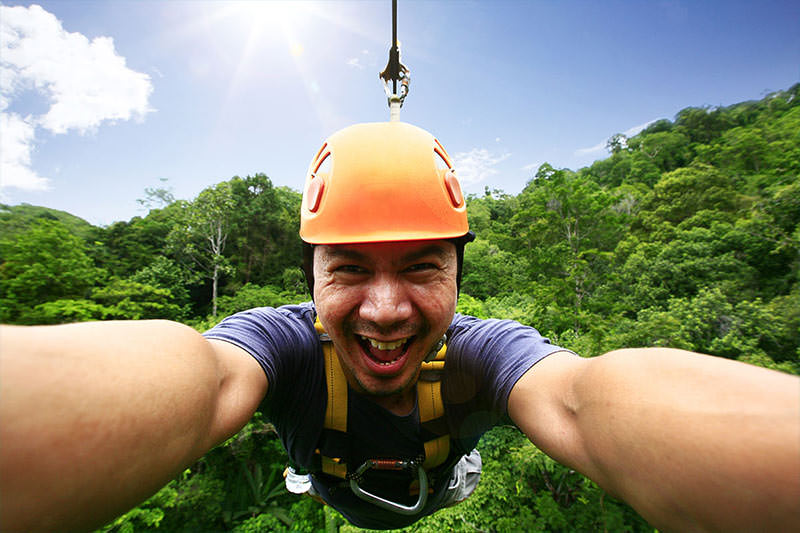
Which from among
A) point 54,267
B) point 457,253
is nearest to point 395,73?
point 457,253

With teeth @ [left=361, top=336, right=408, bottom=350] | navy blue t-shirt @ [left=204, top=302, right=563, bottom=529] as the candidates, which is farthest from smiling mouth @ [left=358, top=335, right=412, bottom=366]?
navy blue t-shirt @ [left=204, top=302, right=563, bottom=529]

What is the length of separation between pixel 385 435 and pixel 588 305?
15.9m

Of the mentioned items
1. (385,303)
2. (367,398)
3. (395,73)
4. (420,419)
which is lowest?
(420,419)

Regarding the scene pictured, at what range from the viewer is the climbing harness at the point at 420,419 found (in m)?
1.49

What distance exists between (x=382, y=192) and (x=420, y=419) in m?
1.19

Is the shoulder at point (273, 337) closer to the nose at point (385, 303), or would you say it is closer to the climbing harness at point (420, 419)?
the climbing harness at point (420, 419)

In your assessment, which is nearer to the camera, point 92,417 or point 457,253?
point 92,417

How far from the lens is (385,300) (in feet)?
3.98

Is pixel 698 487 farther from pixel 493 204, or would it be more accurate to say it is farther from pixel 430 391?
pixel 493 204

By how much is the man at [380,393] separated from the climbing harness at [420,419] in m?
0.01

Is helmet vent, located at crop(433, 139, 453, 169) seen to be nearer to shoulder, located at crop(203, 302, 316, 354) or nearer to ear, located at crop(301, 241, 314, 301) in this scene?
ear, located at crop(301, 241, 314, 301)

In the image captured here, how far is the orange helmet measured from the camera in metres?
1.28

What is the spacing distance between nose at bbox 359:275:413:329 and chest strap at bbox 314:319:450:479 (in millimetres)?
421

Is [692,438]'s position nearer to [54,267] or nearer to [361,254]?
[361,254]
